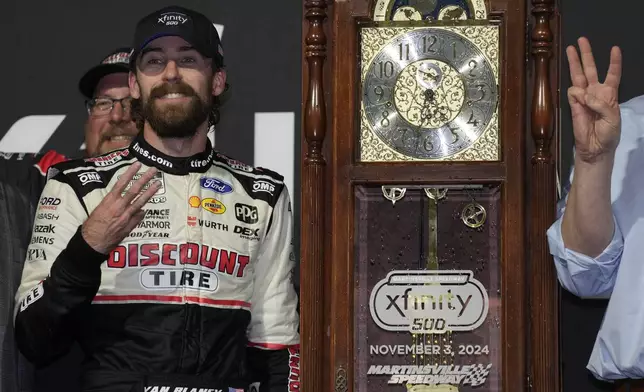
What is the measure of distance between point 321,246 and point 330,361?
0.30 meters

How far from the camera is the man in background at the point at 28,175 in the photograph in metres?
3.16

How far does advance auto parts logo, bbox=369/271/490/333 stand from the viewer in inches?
119

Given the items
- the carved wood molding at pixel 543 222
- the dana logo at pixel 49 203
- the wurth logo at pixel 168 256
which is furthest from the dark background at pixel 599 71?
the dana logo at pixel 49 203

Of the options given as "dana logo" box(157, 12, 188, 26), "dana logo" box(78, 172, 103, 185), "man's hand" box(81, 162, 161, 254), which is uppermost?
"dana logo" box(157, 12, 188, 26)

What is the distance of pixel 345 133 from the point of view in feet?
9.98

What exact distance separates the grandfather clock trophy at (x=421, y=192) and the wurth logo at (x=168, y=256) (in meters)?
0.23

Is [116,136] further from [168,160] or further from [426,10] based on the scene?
[426,10]

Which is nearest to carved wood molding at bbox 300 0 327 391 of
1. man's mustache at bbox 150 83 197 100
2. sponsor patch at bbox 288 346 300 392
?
sponsor patch at bbox 288 346 300 392

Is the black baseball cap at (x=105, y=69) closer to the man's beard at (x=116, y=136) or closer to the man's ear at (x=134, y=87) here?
the man's beard at (x=116, y=136)

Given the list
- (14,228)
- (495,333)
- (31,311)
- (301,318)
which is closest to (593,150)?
(495,333)

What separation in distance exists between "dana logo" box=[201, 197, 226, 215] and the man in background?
48 centimetres

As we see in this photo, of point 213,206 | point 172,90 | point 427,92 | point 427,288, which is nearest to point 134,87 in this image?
point 172,90

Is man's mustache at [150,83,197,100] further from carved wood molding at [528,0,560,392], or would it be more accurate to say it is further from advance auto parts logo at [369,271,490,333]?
carved wood molding at [528,0,560,392]

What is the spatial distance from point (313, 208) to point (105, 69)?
1012mm
